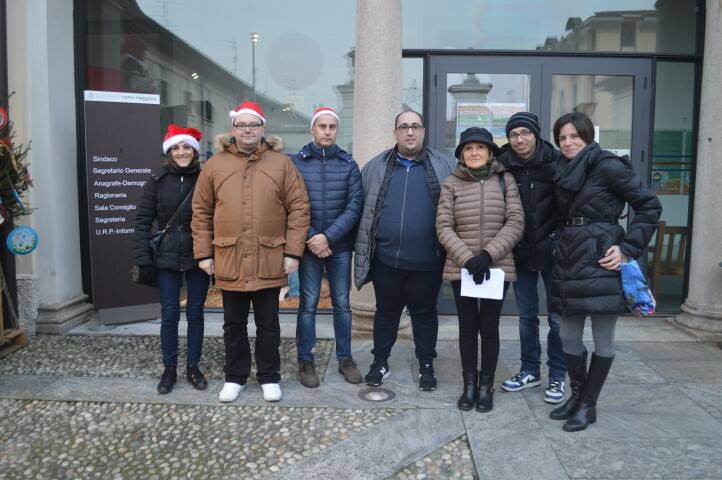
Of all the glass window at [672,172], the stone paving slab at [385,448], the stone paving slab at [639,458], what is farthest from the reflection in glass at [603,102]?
the stone paving slab at [385,448]

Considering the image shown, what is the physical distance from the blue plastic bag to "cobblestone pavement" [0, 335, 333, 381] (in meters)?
2.30

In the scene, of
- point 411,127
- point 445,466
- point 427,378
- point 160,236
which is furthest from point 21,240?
point 445,466

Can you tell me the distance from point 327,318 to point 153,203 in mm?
2551

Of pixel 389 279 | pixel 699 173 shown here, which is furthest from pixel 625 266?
pixel 699 173

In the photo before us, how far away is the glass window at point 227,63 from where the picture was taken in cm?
635

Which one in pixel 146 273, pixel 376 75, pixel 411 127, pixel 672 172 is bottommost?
pixel 146 273

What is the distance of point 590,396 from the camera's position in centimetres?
363

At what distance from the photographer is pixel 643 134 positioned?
6.11 m

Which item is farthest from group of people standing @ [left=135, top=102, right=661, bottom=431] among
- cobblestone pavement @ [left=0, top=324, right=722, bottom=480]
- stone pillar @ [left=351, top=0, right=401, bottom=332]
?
stone pillar @ [left=351, top=0, right=401, bottom=332]

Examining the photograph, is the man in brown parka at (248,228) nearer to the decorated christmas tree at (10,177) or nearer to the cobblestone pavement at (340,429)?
the cobblestone pavement at (340,429)

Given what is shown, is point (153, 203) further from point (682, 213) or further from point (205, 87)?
point (682, 213)

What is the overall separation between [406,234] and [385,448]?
1356mm

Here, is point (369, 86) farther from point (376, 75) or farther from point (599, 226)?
point (599, 226)

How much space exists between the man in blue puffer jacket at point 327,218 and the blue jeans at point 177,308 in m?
0.72
